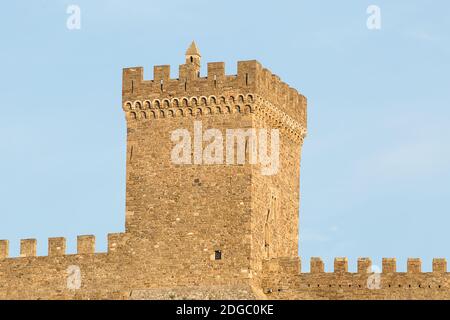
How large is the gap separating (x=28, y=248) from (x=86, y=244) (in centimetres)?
223

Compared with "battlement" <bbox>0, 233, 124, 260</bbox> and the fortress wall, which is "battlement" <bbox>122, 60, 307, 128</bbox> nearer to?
"battlement" <bbox>0, 233, 124, 260</bbox>

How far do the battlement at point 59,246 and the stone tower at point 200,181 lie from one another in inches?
28.1

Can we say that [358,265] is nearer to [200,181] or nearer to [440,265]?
[440,265]

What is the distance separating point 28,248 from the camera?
6075 centimetres

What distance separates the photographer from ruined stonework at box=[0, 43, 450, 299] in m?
57.5

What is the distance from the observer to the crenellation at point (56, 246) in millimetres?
60094

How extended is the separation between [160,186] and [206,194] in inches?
62.5

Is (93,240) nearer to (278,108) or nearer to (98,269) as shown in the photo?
(98,269)

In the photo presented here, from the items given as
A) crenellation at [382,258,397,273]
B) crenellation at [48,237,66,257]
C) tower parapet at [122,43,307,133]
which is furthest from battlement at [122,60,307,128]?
crenellation at [382,258,397,273]

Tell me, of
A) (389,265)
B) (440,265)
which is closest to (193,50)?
(389,265)
